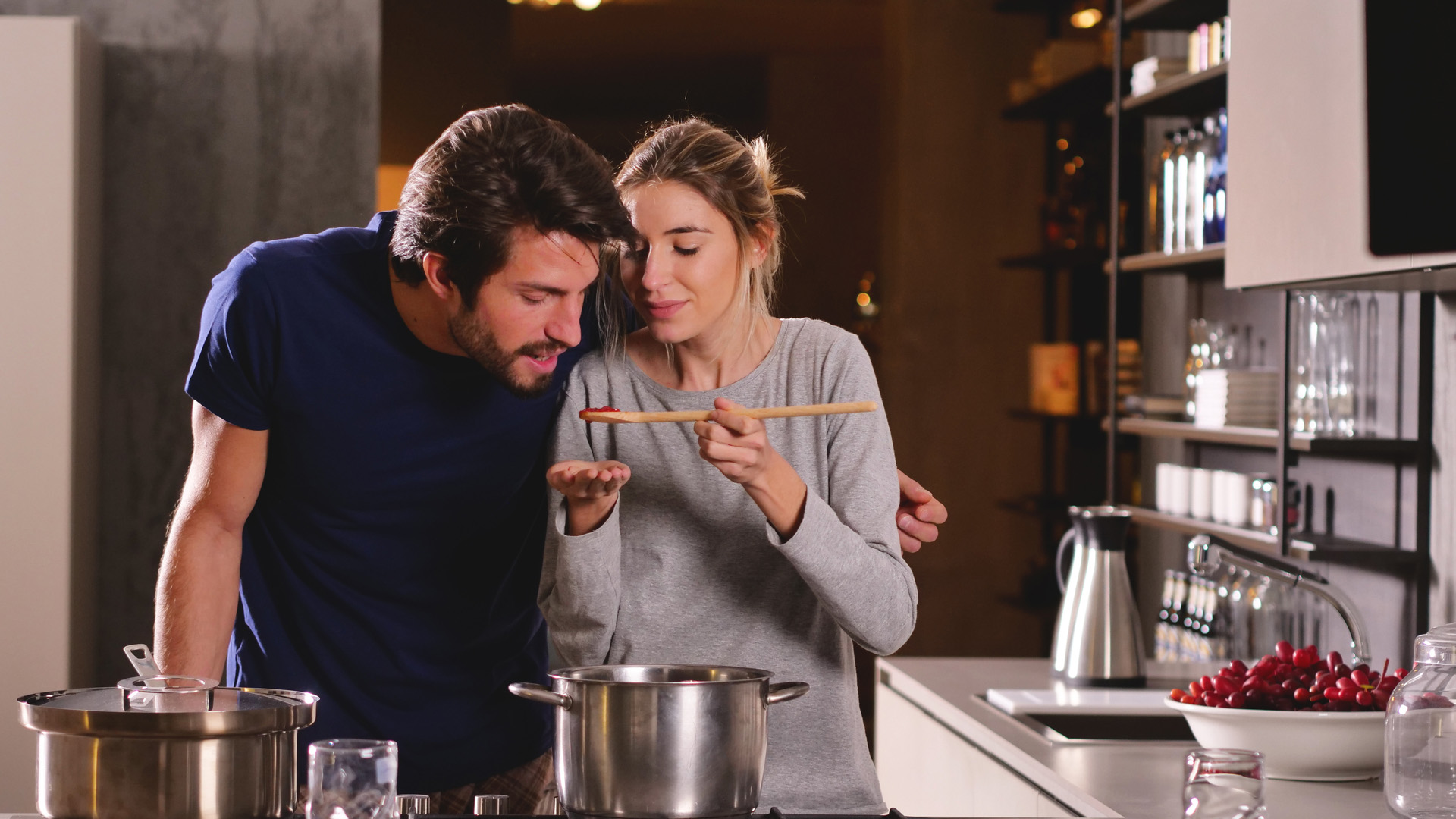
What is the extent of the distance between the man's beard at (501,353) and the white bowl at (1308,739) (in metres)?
0.99

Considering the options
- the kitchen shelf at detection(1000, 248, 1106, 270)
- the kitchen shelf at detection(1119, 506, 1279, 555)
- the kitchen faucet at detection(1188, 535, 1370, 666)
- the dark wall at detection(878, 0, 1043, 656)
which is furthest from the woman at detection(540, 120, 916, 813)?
the dark wall at detection(878, 0, 1043, 656)

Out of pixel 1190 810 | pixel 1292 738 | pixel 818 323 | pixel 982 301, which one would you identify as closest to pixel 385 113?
pixel 982 301

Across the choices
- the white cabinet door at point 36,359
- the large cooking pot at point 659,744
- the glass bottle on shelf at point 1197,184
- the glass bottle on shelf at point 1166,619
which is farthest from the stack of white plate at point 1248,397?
the white cabinet door at point 36,359

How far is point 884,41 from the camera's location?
4359 millimetres

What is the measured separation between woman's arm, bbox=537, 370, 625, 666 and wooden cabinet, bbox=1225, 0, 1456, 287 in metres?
1.03

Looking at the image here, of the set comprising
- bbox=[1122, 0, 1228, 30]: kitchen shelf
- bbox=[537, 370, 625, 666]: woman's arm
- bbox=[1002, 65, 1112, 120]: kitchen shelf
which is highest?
bbox=[1002, 65, 1112, 120]: kitchen shelf

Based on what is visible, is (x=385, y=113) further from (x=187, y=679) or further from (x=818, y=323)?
(x=187, y=679)

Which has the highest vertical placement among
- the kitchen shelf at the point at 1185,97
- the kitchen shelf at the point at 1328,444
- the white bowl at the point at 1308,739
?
the kitchen shelf at the point at 1185,97

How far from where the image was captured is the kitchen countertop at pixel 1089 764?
64.1 inches

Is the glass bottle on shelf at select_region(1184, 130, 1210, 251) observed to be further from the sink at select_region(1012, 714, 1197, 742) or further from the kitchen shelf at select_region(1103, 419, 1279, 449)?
the sink at select_region(1012, 714, 1197, 742)

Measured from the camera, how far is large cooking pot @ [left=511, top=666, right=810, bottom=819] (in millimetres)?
1003

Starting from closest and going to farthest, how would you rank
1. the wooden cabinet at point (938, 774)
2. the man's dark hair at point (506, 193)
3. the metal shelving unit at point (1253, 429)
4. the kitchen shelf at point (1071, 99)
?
the man's dark hair at point (506, 193) < the wooden cabinet at point (938, 774) < the metal shelving unit at point (1253, 429) < the kitchen shelf at point (1071, 99)

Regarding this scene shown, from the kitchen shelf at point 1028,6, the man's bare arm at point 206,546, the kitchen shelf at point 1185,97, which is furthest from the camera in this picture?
the kitchen shelf at point 1028,6

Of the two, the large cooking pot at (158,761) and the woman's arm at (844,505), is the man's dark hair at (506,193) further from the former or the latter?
the large cooking pot at (158,761)
